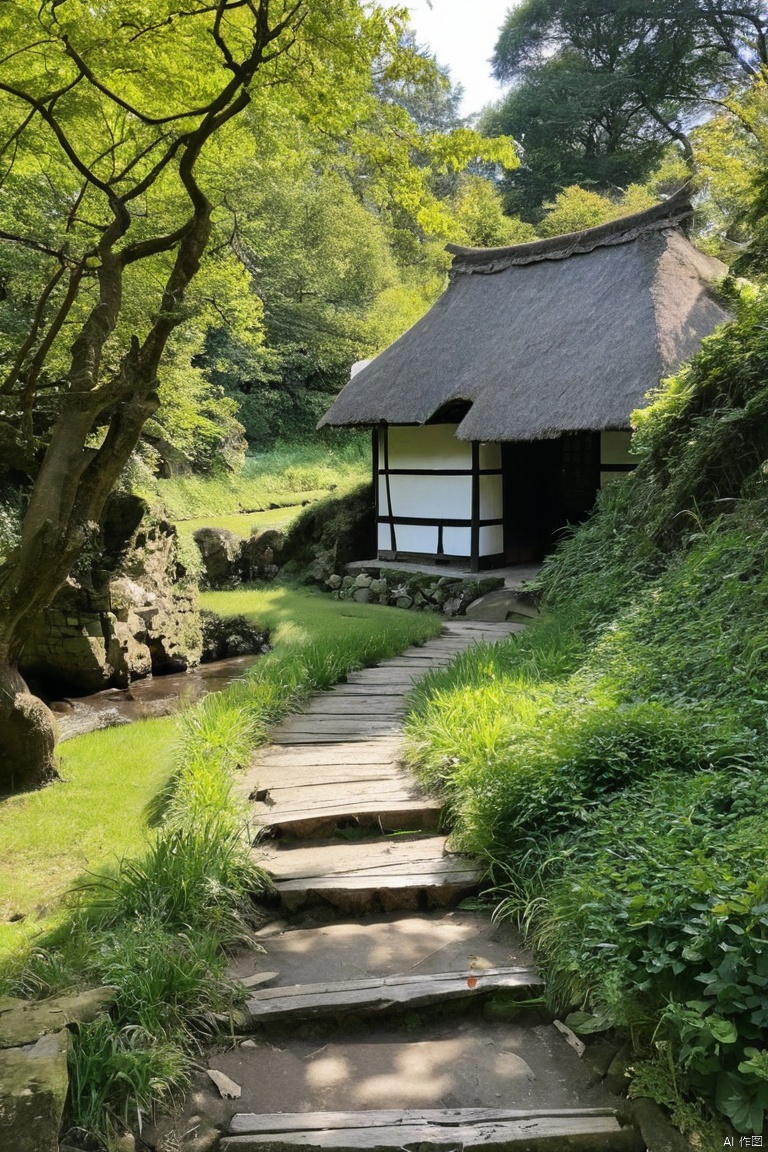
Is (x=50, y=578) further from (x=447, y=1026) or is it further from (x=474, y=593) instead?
(x=474, y=593)

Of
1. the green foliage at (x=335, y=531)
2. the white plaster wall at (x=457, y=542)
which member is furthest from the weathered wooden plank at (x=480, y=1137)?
the green foliage at (x=335, y=531)

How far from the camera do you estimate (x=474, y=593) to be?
10.5 meters

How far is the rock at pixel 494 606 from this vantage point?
371 inches

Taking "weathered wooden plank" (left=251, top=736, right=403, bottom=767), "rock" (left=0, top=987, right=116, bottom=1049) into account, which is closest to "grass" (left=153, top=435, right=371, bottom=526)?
"weathered wooden plank" (left=251, top=736, right=403, bottom=767)

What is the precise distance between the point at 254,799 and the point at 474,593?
664cm

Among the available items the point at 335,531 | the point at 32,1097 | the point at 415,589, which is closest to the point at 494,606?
the point at 415,589

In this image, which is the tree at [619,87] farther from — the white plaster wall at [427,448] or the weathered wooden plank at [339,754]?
the weathered wooden plank at [339,754]

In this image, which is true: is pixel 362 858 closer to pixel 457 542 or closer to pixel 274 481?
pixel 457 542

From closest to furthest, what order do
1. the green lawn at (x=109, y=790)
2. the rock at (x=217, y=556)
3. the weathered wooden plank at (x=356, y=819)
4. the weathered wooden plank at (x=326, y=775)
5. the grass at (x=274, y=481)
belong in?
the weathered wooden plank at (x=356, y=819) < the green lawn at (x=109, y=790) < the weathered wooden plank at (x=326, y=775) < the rock at (x=217, y=556) < the grass at (x=274, y=481)

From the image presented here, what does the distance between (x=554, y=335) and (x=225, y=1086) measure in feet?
34.7

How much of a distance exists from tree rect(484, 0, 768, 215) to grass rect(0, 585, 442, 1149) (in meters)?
27.1

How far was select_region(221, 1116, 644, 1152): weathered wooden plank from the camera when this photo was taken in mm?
2119

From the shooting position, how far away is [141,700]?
30.0ft

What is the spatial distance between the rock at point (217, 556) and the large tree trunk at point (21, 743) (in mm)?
7916
